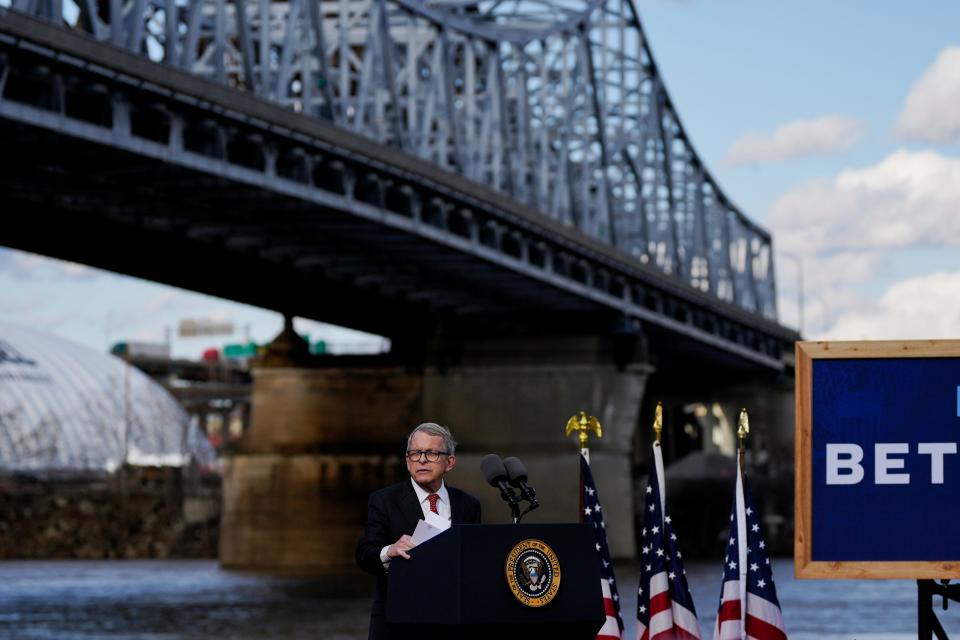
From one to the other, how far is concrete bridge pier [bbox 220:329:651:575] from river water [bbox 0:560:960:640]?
7.61 ft

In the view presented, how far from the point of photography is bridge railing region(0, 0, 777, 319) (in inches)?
1709

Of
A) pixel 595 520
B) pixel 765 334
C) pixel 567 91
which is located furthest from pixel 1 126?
pixel 765 334

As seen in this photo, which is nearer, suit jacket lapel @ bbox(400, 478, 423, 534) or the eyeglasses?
the eyeglasses

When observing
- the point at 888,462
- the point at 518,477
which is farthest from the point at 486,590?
the point at 888,462

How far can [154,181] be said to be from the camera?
39344 mm

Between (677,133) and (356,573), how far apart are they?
28.0 m

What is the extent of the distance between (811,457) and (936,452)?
22.2 inches

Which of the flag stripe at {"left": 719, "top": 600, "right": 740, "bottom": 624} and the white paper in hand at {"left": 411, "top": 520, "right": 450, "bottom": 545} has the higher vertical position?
the white paper in hand at {"left": 411, "top": 520, "right": 450, "bottom": 545}

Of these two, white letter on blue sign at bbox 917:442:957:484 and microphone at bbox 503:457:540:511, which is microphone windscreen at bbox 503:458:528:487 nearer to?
microphone at bbox 503:457:540:511

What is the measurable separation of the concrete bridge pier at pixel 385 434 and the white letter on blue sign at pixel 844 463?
51.2 m

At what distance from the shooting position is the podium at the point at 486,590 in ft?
27.4

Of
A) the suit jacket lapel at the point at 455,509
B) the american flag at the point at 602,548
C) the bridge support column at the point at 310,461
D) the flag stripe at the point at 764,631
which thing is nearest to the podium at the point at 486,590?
the suit jacket lapel at the point at 455,509

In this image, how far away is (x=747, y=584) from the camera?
13461 millimetres

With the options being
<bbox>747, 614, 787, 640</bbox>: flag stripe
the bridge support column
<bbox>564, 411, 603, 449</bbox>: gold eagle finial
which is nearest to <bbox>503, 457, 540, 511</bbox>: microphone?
<bbox>564, 411, 603, 449</bbox>: gold eagle finial
